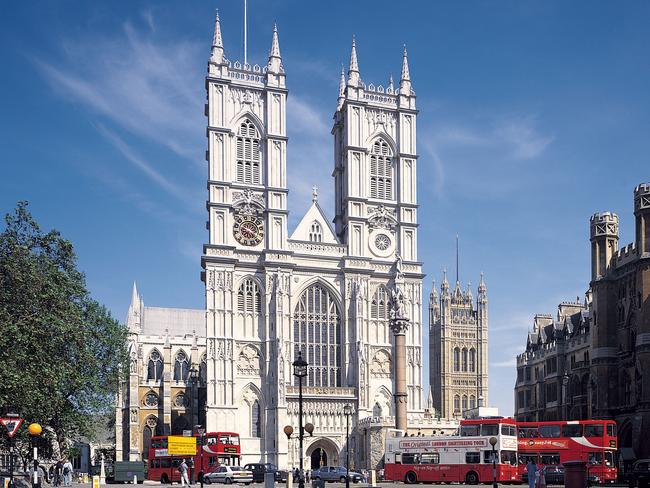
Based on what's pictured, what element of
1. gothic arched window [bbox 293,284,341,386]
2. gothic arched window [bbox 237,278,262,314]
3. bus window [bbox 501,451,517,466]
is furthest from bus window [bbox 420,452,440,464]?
gothic arched window [bbox 237,278,262,314]

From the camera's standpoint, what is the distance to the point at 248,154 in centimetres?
8288

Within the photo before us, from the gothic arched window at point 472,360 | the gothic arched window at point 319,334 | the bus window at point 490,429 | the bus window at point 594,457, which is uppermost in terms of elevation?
the gothic arched window at point 319,334

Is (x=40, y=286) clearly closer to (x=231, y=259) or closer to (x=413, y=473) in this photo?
(x=413, y=473)

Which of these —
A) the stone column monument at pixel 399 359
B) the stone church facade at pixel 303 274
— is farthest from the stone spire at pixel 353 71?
the stone column monument at pixel 399 359

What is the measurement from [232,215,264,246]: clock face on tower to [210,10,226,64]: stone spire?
14.5 metres

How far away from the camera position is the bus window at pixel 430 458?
53094 millimetres

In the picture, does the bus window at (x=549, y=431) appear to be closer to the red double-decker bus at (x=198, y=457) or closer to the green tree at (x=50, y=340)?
the red double-decker bus at (x=198, y=457)

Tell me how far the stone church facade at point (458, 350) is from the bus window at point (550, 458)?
78.7m

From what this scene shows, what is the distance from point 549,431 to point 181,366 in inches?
2193

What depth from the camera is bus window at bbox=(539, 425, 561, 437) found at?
172 ft

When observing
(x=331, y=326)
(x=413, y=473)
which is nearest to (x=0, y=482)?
(x=413, y=473)

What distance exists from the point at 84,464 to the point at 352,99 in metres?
52.8

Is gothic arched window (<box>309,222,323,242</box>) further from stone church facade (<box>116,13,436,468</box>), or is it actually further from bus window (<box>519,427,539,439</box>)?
bus window (<box>519,427,539,439</box>)

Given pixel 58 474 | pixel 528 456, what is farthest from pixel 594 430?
pixel 58 474
